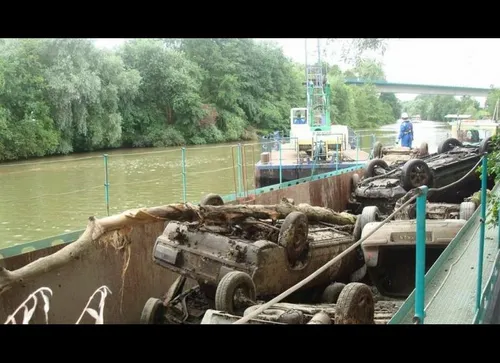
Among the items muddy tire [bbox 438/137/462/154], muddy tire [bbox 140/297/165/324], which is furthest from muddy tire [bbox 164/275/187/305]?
muddy tire [bbox 438/137/462/154]

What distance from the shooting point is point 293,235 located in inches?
290

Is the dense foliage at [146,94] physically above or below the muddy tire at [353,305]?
above

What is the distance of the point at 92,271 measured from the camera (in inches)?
305

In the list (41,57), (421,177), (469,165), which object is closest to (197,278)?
(421,177)

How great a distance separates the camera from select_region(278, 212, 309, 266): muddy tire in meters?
7.30

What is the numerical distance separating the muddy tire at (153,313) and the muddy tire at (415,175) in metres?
6.89

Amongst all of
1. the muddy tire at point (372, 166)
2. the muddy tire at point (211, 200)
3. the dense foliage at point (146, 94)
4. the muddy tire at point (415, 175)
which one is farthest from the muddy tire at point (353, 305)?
the dense foliage at point (146, 94)

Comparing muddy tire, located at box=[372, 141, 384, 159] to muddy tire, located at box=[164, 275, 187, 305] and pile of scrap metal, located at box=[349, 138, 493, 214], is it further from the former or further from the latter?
muddy tire, located at box=[164, 275, 187, 305]

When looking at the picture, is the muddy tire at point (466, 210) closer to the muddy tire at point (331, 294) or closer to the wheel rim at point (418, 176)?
the wheel rim at point (418, 176)

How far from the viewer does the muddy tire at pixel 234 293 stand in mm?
6273

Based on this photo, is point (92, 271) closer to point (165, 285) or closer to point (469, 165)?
point (165, 285)

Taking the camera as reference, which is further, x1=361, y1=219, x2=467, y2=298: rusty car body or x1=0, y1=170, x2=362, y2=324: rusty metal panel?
x1=361, y1=219, x2=467, y2=298: rusty car body

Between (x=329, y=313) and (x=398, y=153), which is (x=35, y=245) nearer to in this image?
(x=329, y=313)

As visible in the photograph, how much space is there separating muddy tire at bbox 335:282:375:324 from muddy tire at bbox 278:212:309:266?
1927 millimetres
